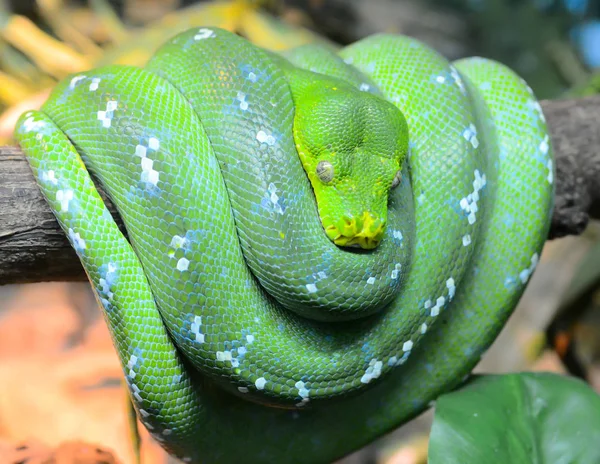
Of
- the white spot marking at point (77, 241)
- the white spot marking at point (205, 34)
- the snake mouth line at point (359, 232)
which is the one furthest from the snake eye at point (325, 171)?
the white spot marking at point (77, 241)

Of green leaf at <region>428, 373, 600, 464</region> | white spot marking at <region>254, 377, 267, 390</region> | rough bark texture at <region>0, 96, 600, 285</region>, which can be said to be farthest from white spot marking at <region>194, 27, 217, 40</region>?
green leaf at <region>428, 373, 600, 464</region>

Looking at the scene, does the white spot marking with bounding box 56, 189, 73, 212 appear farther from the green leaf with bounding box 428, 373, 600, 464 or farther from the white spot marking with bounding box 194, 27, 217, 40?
the green leaf with bounding box 428, 373, 600, 464

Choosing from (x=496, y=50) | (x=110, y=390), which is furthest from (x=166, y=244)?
(x=496, y=50)

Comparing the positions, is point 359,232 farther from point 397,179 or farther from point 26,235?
point 26,235

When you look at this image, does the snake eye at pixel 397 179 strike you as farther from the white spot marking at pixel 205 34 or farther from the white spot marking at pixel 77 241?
the white spot marking at pixel 77 241

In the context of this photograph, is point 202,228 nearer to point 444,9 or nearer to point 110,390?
point 110,390

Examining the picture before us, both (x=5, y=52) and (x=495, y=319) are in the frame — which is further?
(x=5, y=52)

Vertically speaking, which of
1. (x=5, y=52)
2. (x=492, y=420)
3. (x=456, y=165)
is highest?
(x=456, y=165)
